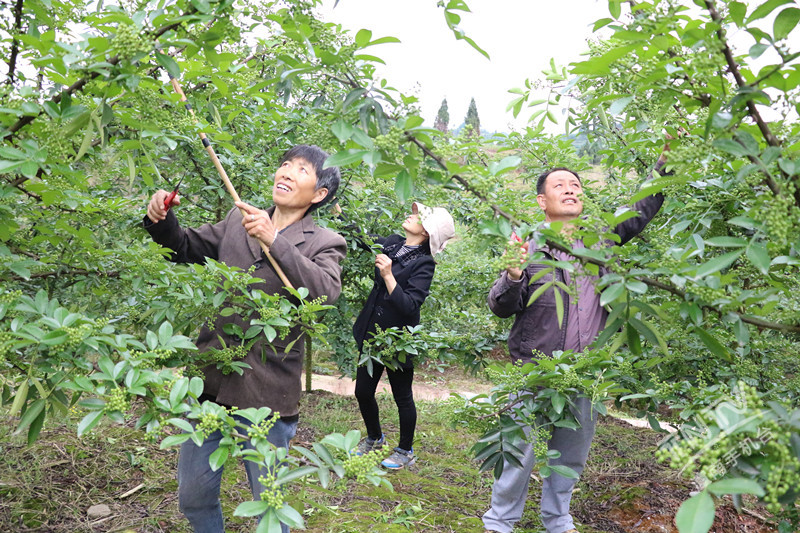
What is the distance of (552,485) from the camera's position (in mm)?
2840

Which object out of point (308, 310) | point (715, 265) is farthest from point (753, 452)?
point (308, 310)

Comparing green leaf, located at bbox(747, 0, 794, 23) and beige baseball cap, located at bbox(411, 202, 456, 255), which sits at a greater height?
green leaf, located at bbox(747, 0, 794, 23)

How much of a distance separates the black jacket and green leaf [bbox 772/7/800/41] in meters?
2.66

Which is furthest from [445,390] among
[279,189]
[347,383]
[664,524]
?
[279,189]

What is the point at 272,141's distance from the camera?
4.09 meters

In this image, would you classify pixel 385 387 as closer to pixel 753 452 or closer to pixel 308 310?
pixel 308 310

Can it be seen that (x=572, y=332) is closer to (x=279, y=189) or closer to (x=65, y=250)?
(x=279, y=189)

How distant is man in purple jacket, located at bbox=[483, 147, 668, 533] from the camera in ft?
8.99

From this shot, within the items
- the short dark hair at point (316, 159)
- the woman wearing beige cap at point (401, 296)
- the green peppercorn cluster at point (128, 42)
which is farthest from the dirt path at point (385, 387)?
the green peppercorn cluster at point (128, 42)

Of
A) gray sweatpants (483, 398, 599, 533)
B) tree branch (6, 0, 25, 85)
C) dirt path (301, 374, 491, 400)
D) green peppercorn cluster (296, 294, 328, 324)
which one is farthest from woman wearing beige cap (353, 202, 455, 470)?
tree branch (6, 0, 25, 85)

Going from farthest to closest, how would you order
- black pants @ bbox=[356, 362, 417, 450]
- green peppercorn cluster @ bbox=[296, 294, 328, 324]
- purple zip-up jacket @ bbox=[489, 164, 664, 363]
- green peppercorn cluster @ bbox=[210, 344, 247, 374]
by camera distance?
1. black pants @ bbox=[356, 362, 417, 450]
2. purple zip-up jacket @ bbox=[489, 164, 664, 363]
3. green peppercorn cluster @ bbox=[210, 344, 247, 374]
4. green peppercorn cluster @ bbox=[296, 294, 328, 324]

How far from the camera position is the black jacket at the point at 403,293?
3738 mm

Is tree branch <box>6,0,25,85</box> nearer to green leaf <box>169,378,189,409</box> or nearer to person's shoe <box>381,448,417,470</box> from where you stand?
green leaf <box>169,378,189,409</box>

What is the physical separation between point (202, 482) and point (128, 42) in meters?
1.56
